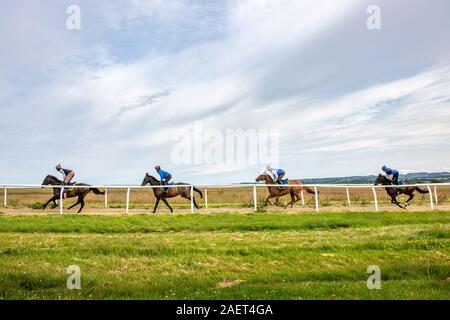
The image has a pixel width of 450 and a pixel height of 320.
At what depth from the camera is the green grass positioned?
6000 millimetres

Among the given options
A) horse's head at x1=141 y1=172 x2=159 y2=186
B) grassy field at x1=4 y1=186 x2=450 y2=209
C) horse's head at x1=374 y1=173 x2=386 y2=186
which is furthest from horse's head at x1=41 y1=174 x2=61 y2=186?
horse's head at x1=374 y1=173 x2=386 y2=186

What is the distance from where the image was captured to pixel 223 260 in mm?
Answer: 8164

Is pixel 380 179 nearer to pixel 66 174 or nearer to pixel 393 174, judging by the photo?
pixel 393 174

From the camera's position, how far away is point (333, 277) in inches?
273

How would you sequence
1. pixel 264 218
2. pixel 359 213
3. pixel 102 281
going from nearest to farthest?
pixel 102 281 → pixel 264 218 → pixel 359 213

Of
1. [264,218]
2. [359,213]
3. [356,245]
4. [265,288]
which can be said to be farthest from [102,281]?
[359,213]

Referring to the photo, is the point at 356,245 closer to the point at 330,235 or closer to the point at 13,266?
the point at 330,235

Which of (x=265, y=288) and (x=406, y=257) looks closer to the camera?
(x=265, y=288)

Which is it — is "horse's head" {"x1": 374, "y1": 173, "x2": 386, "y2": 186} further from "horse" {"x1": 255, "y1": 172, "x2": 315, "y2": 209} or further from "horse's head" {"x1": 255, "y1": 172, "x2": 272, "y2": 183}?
"horse's head" {"x1": 255, "y1": 172, "x2": 272, "y2": 183}

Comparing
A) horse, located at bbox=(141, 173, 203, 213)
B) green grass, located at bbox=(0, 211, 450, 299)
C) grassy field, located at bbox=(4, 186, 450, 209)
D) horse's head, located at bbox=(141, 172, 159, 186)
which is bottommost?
green grass, located at bbox=(0, 211, 450, 299)

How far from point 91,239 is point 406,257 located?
22.9 ft

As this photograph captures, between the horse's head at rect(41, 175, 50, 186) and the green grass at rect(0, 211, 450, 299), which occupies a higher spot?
the horse's head at rect(41, 175, 50, 186)
